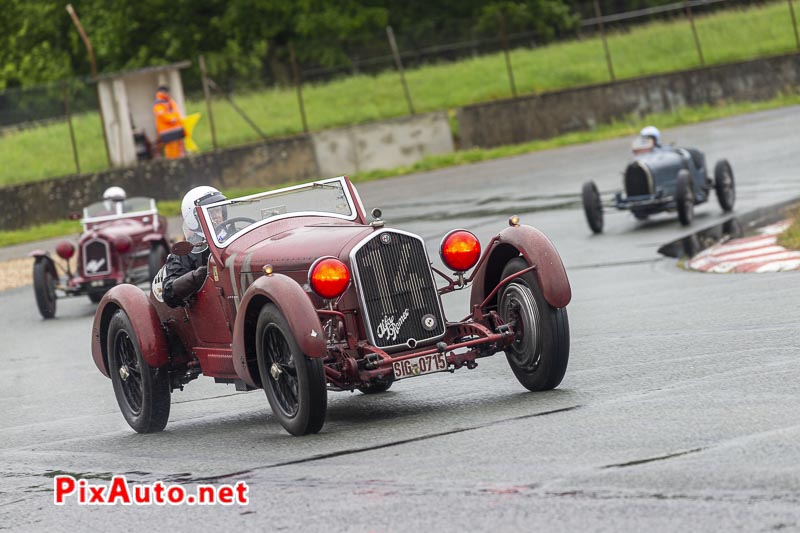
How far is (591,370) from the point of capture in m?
9.01

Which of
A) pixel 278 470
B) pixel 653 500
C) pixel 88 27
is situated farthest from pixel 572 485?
pixel 88 27

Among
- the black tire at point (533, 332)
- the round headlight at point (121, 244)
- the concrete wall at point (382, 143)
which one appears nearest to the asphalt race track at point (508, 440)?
the black tire at point (533, 332)

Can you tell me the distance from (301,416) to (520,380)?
1467mm

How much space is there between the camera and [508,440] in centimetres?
680

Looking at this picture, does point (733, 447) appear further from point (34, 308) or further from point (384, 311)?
point (34, 308)

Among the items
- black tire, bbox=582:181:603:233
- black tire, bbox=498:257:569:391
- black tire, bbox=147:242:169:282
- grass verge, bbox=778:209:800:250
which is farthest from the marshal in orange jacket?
black tire, bbox=498:257:569:391

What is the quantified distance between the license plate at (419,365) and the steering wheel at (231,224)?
1.98 m

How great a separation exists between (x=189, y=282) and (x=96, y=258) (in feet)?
33.3

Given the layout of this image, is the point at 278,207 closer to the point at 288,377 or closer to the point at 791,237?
the point at 288,377

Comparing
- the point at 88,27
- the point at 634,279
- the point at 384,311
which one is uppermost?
the point at 88,27

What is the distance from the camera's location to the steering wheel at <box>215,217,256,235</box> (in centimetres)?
908

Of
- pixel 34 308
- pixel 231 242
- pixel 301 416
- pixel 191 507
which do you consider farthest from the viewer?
pixel 34 308

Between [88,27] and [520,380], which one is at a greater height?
[88,27]

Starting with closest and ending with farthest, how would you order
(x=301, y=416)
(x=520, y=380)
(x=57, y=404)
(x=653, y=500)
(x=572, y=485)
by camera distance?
1. (x=653, y=500)
2. (x=572, y=485)
3. (x=301, y=416)
4. (x=520, y=380)
5. (x=57, y=404)
